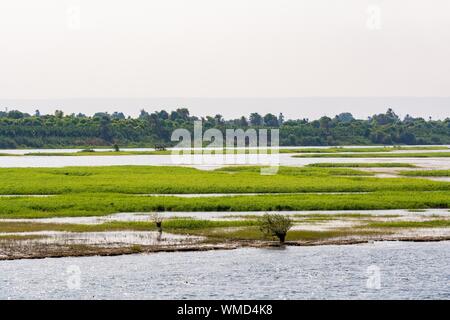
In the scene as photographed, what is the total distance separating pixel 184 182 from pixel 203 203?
52.3 feet

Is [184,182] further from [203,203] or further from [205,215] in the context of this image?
[205,215]

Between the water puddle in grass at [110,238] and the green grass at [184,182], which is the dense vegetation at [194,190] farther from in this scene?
the water puddle in grass at [110,238]

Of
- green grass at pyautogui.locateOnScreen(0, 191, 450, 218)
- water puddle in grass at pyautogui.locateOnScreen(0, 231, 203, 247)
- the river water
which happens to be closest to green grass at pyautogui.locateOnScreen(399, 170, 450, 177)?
green grass at pyautogui.locateOnScreen(0, 191, 450, 218)

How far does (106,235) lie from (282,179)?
110 feet

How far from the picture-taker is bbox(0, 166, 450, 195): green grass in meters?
69.2

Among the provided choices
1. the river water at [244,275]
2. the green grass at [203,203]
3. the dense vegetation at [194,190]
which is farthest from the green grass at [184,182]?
the river water at [244,275]

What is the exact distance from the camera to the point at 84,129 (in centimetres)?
19312

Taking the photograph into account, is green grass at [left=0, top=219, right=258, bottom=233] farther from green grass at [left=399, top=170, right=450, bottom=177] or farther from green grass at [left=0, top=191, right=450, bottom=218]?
green grass at [left=399, top=170, right=450, bottom=177]

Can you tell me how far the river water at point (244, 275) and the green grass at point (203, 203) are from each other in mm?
15537

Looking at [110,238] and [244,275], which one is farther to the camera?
[110,238]

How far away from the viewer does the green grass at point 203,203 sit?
184 feet

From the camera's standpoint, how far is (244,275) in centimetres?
3638

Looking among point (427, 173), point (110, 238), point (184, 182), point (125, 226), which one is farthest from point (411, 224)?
point (427, 173)
